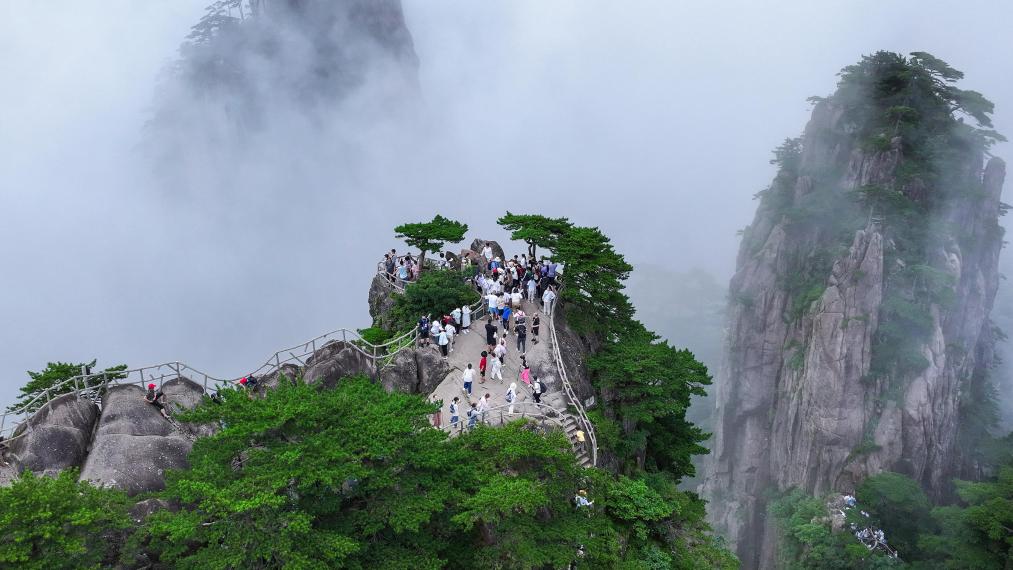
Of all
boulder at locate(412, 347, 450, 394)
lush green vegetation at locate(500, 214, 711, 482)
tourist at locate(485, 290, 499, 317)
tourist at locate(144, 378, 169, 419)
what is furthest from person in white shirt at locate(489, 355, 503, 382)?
tourist at locate(144, 378, 169, 419)

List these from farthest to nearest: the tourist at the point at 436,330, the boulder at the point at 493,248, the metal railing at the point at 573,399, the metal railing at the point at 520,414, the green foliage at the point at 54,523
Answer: the boulder at the point at 493,248 < the tourist at the point at 436,330 < the metal railing at the point at 573,399 < the metal railing at the point at 520,414 < the green foliage at the point at 54,523

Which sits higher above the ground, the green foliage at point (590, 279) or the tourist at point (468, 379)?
the green foliage at point (590, 279)

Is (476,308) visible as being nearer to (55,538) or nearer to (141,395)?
(141,395)

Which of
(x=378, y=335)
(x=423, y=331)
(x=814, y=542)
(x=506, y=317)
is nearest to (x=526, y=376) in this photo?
(x=506, y=317)

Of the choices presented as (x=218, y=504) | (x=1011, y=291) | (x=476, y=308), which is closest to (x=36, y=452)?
(x=218, y=504)

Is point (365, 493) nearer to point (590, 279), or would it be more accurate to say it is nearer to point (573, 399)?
point (573, 399)

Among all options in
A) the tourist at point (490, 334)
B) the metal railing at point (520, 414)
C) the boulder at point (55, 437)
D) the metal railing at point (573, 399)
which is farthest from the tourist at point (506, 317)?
the boulder at point (55, 437)

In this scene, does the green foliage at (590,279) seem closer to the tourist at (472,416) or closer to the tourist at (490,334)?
the tourist at (490,334)
